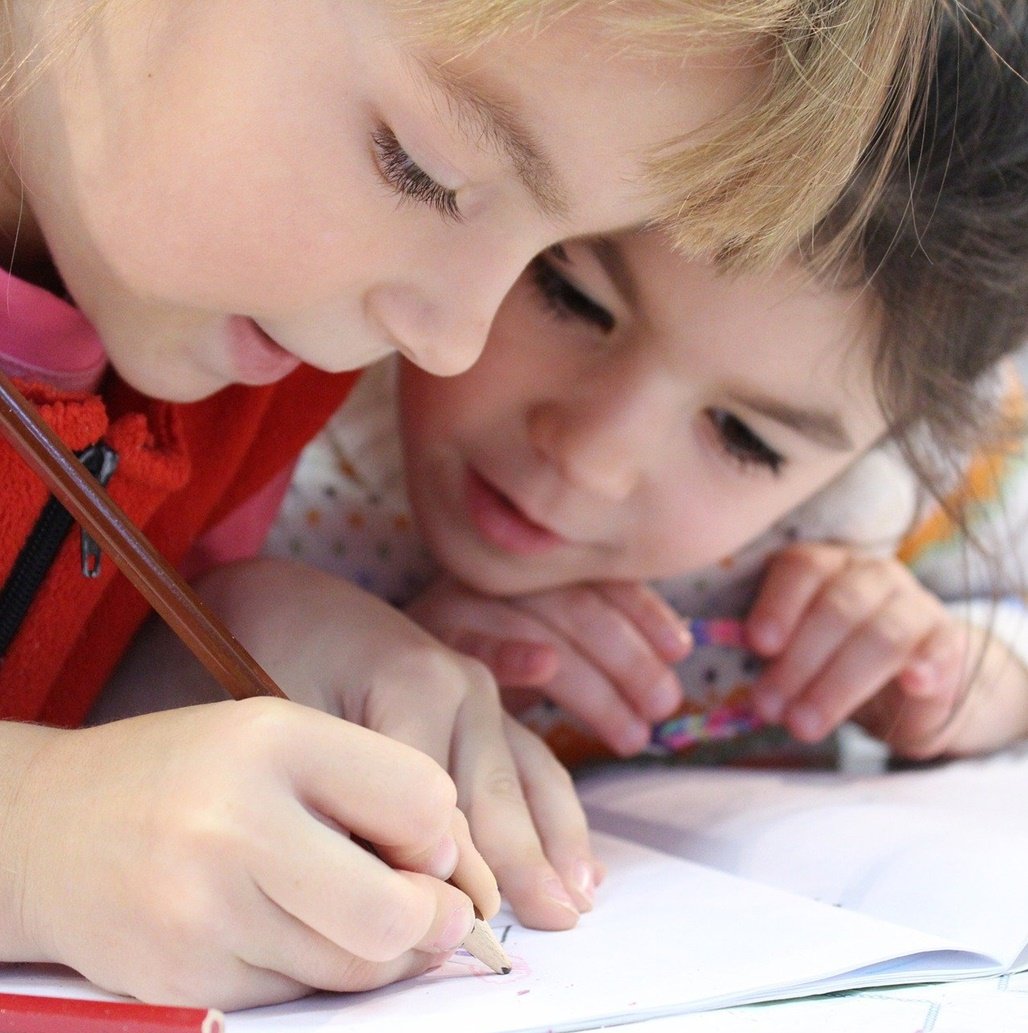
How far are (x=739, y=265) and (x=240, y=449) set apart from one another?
25 centimetres

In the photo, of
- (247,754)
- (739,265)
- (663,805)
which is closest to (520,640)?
(663,805)

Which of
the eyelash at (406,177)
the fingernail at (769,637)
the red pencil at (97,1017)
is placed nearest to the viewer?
the red pencil at (97,1017)

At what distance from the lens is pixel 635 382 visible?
0.62 meters

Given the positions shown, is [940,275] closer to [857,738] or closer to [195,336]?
[195,336]

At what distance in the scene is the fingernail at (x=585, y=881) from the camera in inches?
18.9

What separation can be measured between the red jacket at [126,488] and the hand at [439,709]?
0.05 meters

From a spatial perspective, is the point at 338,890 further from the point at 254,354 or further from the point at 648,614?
the point at 648,614

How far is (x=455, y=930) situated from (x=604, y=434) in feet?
0.95

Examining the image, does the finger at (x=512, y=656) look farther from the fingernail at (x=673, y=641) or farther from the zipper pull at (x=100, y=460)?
the zipper pull at (x=100, y=460)

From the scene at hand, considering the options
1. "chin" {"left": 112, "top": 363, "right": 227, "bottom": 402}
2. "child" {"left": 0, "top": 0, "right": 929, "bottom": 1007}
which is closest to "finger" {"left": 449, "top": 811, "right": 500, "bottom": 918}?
"child" {"left": 0, "top": 0, "right": 929, "bottom": 1007}

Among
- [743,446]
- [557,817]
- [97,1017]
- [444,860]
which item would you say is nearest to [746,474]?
[743,446]

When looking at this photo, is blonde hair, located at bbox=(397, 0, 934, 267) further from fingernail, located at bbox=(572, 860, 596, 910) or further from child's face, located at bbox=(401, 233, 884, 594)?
fingernail, located at bbox=(572, 860, 596, 910)

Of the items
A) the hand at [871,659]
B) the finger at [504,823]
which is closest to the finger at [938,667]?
the hand at [871,659]

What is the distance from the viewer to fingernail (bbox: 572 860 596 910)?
0.48m
